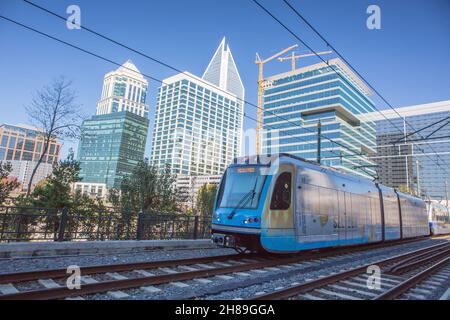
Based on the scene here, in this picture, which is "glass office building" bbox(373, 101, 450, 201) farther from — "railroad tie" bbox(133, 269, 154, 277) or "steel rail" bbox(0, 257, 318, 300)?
"railroad tie" bbox(133, 269, 154, 277)

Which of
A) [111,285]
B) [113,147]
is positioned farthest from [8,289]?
[113,147]

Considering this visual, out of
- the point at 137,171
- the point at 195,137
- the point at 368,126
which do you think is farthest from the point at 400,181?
the point at 137,171

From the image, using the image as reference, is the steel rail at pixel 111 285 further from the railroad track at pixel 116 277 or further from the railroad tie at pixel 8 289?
the railroad tie at pixel 8 289

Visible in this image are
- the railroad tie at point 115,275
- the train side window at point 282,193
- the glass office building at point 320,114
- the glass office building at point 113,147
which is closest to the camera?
the railroad tie at point 115,275

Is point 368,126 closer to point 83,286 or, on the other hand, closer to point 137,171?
point 137,171

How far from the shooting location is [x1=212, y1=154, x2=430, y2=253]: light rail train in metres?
8.16

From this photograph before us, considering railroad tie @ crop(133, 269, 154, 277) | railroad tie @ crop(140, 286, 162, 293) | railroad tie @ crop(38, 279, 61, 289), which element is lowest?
railroad tie @ crop(140, 286, 162, 293)

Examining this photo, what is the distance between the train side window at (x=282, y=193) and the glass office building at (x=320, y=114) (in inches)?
3484

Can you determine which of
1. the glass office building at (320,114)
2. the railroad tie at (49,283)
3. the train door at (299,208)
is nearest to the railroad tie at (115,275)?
the railroad tie at (49,283)

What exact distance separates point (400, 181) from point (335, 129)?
3784cm

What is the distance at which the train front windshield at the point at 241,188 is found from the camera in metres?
8.41

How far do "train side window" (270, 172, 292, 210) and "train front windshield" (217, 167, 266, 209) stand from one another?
44cm

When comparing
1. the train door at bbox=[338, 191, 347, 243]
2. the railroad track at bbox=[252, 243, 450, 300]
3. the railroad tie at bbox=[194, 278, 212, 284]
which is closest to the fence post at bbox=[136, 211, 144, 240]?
the railroad tie at bbox=[194, 278, 212, 284]

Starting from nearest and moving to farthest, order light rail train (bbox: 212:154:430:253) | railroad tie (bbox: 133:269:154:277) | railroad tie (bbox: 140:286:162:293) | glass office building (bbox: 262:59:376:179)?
railroad tie (bbox: 140:286:162:293) < railroad tie (bbox: 133:269:154:277) < light rail train (bbox: 212:154:430:253) < glass office building (bbox: 262:59:376:179)
